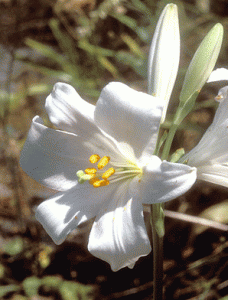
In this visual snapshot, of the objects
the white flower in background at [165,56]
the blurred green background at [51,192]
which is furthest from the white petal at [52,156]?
the blurred green background at [51,192]

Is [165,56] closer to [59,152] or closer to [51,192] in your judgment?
[59,152]

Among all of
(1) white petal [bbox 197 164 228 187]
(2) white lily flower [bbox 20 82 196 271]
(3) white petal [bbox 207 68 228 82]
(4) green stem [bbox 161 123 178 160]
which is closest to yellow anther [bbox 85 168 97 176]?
(2) white lily flower [bbox 20 82 196 271]

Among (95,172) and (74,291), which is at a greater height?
(95,172)

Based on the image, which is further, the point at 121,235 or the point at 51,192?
the point at 51,192

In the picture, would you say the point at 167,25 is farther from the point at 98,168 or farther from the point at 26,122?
the point at 26,122

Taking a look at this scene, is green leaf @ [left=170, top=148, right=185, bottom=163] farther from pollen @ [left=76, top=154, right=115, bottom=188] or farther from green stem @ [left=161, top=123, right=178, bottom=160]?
pollen @ [left=76, top=154, right=115, bottom=188]

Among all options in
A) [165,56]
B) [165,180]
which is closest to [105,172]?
[165,180]

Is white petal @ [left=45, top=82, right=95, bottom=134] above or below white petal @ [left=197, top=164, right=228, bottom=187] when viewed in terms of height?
above
